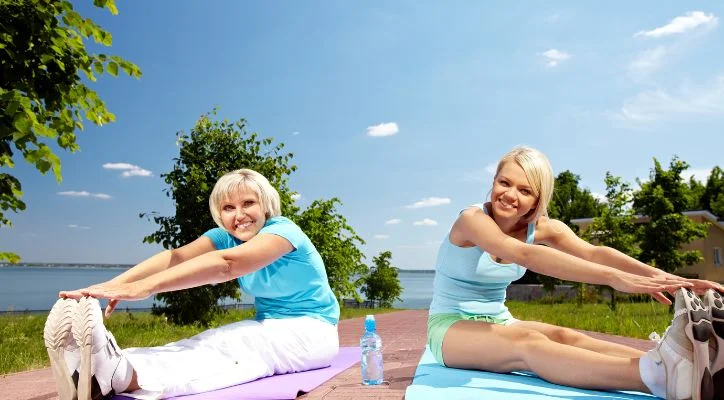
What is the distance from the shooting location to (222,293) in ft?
36.3

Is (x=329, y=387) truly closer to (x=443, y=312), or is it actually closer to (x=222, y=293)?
(x=443, y=312)

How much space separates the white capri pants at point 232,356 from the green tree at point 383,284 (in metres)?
25.8

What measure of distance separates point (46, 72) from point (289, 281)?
524cm

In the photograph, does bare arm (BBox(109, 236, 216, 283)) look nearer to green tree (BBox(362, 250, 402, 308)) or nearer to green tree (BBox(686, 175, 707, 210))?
green tree (BBox(362, 250, 402, 308))

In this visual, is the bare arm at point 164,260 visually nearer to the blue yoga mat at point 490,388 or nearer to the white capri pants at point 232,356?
the white capri pants at point 232,356

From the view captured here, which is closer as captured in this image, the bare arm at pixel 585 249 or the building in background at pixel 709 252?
the bare arm at pixel 585 249

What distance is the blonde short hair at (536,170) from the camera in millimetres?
3799

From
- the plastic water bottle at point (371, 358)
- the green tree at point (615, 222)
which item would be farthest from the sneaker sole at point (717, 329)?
the green tree at point (615, 222)

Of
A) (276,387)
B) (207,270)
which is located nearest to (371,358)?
(276,387)

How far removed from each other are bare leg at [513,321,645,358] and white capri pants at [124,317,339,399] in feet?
4.62

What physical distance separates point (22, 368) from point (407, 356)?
3.73 m

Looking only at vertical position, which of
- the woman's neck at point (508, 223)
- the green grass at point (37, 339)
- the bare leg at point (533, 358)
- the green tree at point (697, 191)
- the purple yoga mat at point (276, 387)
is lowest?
the green grass at point (37, 339)

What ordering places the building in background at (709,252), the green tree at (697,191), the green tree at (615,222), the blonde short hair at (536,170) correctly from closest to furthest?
the blonde short hair at (536,170)
the green tree at (615,222)
the building in background at (709,252)
the green tree at (697,191)

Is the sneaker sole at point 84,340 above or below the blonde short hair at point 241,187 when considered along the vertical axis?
below
